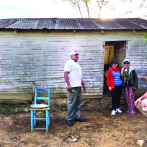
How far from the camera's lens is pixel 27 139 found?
141 inches

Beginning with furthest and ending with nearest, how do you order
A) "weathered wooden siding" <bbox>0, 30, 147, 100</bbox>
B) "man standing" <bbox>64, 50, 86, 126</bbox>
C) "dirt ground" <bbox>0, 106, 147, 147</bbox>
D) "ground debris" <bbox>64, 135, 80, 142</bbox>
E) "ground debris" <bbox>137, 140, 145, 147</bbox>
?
1. "weathered wooden siding" <bbox>0, 30, 147, 100</bbox>
2. "man standing" <bbox>64, 50, 86, 126</bbox>
3. "ground debris" <bbox>64, 135, 80, 142</bbox>
4. "dirt ground" <bbox>0, 106, 147, 147</bbox>
5. "ground debris" <bbox>137, 140, 145, 147</bbox>

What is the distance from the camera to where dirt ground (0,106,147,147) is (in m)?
3.40

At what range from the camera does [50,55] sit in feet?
18.2

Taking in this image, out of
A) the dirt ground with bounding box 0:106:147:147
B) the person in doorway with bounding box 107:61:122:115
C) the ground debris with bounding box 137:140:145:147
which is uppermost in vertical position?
the person in doorway with bounding box 107:61:122:115

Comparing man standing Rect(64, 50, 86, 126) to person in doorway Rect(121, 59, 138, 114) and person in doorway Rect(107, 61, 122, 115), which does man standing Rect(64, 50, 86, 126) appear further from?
person in doorway Rect(121, 59, 138, 114)

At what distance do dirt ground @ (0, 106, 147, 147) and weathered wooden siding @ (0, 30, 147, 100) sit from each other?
1.21m

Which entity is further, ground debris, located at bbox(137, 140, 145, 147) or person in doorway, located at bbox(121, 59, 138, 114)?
person in doorway, located at bbox(121, 59, 138, 114)

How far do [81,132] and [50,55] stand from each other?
288 cm

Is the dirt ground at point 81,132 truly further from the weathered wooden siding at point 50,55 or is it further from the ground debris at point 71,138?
the weathered wooden siding at point 50,55

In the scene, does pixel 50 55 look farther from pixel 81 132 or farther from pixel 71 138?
pixel 71 138

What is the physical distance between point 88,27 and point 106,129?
3292 mm

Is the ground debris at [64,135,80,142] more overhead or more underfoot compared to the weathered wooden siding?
more underfoot

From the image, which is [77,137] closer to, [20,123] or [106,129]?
[106,129]

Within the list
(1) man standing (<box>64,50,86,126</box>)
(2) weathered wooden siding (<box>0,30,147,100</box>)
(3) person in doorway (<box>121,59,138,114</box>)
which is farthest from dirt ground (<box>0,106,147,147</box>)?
(2) weathered wooden siding (<box>0,30,147,100</box>)
